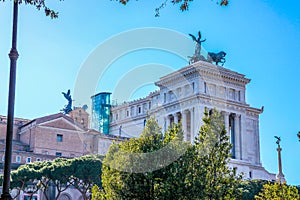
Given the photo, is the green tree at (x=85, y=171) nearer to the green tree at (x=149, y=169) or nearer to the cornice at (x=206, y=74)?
the green tree at (x=149, y=169)

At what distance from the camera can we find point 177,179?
907 inches

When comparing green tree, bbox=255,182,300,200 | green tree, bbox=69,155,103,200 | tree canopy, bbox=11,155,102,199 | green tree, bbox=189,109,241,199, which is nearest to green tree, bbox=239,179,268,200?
green tree, bbox=69,155,103,200

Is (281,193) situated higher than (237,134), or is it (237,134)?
(237,134)

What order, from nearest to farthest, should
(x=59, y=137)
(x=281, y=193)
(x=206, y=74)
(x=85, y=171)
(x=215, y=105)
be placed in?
(x=281, y=193), (x=85, y=171), (x=59, y=137), (x=215, y=105), (x=206, y=74)

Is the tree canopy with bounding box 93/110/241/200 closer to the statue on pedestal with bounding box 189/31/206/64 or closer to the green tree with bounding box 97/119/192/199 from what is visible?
the green tree with bounding box 97/119/192/199

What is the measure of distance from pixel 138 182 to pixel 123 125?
267ft

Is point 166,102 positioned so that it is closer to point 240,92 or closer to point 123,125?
point 240,92

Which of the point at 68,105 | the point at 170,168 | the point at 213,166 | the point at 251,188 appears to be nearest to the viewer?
the point at 170,168

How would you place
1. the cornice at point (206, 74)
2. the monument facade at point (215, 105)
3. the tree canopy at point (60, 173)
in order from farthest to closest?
the cornice at point (206, 74) → the monument facade at point (215, 105) → the tree canopy at point (60, 173)

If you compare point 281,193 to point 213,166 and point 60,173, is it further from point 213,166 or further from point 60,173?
point 60,173

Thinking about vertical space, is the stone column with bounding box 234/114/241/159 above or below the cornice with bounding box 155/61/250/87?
below

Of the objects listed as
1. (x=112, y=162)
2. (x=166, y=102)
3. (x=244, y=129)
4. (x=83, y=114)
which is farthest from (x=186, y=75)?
(x=112, y=162)

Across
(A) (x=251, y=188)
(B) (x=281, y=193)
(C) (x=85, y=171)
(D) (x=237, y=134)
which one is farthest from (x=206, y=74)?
(B) (x=281, y=193)

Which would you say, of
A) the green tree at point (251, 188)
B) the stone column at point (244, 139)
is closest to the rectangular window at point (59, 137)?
the green tree at point (251, 188)
